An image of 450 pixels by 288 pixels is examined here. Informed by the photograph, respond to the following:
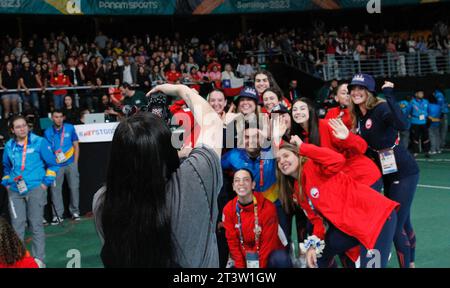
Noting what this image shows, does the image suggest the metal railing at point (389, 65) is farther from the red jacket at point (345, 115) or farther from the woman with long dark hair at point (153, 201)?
the woman with long dark hair at point (153, 201)

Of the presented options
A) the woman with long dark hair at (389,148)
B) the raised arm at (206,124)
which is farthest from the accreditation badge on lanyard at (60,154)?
the raised arm at (206,124)

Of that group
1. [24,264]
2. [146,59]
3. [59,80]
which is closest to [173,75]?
[146,59]

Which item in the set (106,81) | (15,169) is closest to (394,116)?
(15,169)

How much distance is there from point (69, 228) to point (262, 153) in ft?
15.0

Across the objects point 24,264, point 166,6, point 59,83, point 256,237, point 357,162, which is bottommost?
point 256,237

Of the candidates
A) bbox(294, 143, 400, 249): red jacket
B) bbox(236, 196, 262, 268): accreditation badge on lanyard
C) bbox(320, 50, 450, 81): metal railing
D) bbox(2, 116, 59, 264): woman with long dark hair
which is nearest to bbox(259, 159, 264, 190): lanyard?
bbox(236, 196, 262, 268): accreditation badge on lanyard

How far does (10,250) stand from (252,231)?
2315mm

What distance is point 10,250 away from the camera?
132 inches

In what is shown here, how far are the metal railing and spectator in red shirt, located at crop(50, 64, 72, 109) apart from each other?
8745 mm

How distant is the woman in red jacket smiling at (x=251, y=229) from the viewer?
5074 mm

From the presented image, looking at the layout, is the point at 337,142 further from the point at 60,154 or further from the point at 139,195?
the point at 60,154

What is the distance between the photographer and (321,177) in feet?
14.1

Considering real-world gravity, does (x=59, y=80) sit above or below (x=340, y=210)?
above

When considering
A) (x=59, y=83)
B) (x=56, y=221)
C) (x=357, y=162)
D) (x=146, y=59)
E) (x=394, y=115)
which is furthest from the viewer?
(x=146, y=59)
